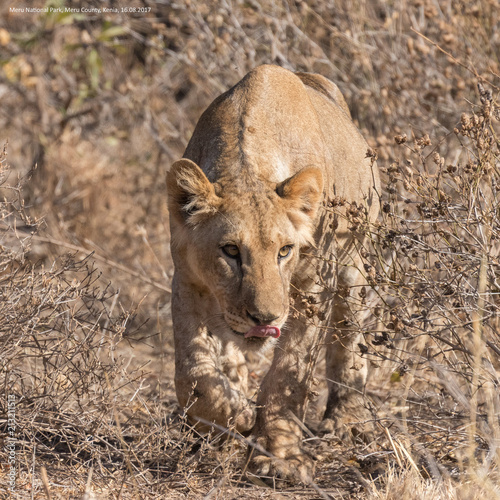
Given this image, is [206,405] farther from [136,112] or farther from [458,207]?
[136,112]

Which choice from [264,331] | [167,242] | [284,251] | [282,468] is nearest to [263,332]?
[264,331]

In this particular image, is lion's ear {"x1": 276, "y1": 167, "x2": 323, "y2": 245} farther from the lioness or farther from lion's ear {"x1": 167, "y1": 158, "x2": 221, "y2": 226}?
lion's ear {"x1": 167, "y1": 158, "x2": 221, "y2": 226}

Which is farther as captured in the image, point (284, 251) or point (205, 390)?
point (205, 390)

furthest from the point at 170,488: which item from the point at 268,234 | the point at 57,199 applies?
the point at 57,199

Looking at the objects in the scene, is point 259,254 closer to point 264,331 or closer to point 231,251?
point 231,251

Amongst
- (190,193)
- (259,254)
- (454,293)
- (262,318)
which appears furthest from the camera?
(190,193)

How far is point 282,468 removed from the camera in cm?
449

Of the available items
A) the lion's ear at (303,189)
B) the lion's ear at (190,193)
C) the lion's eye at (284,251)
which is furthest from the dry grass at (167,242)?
the lion's ear at (190,193)

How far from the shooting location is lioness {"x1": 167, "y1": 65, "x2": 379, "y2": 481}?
413 cm

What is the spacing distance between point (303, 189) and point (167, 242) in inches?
208

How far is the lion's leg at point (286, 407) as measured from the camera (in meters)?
4.54

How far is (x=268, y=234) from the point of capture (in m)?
4.12

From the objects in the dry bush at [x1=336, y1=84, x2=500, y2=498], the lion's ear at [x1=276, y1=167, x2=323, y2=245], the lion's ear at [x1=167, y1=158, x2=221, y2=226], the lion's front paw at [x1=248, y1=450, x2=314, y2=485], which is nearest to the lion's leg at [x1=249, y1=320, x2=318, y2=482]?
the lion's front paw at [x1=248, y1=450, x2=314, y2=485]

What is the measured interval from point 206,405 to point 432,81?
4086 mm
